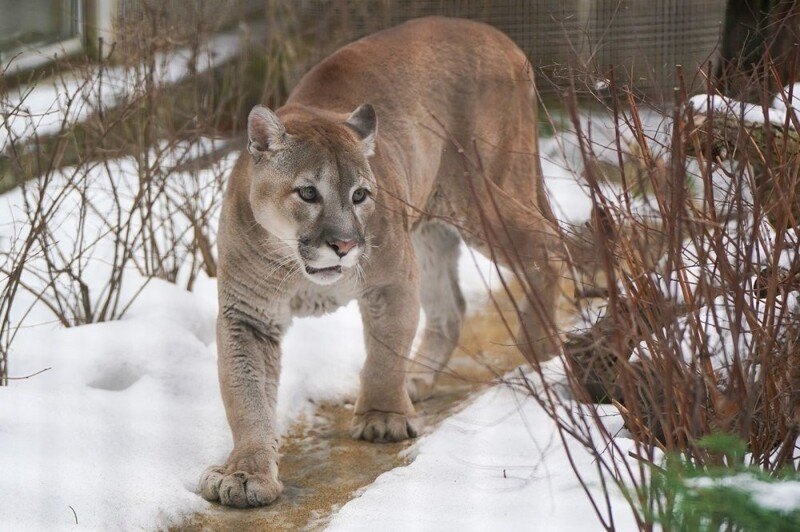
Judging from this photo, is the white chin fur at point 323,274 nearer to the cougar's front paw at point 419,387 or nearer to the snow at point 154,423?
the snow at point 154,423

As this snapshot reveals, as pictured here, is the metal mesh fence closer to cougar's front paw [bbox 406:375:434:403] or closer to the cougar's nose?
the cougar's nose

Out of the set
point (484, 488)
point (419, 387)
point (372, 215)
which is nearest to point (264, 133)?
point (372, 215)

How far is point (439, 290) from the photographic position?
5.27 meters

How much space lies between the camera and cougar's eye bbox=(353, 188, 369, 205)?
3.82m

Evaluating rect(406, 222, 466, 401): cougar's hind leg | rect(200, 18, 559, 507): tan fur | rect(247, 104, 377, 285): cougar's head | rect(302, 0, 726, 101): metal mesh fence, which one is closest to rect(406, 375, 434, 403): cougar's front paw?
rect(200, 18, 559, 507): tan fur

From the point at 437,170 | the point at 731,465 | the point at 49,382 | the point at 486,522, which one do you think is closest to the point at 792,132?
the point at 437,170

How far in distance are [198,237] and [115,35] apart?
1110mm

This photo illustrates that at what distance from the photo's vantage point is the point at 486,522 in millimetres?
3092

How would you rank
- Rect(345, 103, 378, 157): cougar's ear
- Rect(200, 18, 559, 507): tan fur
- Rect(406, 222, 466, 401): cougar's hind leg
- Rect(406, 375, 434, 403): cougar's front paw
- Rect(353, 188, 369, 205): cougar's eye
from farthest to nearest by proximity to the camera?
Rect(406, 222, 466, 401): cougar's hind leg
Rect(406, 375, 434, 403): cougar's front paw
Rect(345, 103, 378, 157): cougar's ear
Rect(353, 188, 369, 205): cougar's eye
Rect(200, 18, 559, 507): tan fur

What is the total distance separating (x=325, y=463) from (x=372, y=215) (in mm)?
975

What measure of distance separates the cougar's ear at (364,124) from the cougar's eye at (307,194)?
340mm

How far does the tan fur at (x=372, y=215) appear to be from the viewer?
3.69 metres

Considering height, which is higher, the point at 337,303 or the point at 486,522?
the point at 337,303

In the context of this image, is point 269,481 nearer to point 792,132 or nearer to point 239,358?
point 239,358
